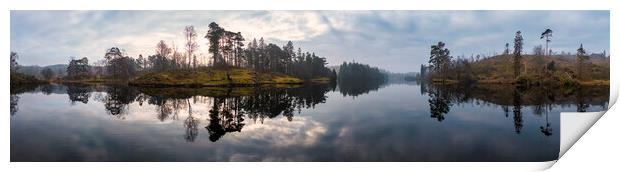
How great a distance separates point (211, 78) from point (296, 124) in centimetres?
1302

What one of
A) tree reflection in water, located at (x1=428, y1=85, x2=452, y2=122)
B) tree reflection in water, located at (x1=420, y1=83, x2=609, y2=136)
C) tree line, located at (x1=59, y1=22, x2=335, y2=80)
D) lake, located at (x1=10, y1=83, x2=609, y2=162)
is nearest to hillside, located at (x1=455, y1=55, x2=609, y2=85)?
tree reflection in water, located at (x1=420, y1=83, x2=609, y2=136)

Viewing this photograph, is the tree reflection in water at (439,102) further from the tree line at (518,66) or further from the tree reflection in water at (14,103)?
the tree reflection in water at (14,103)

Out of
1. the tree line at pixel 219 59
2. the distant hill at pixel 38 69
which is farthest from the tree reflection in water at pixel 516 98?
the distant hill at pixel 38 69

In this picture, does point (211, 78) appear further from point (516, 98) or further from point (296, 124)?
point (516, 98)

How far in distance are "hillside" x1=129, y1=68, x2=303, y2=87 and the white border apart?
439 inches

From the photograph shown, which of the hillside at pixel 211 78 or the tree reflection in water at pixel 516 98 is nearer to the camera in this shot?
the tree reflection in water at pixel 516 98

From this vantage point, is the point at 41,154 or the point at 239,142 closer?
the point at 41,154

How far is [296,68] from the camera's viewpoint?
113ft

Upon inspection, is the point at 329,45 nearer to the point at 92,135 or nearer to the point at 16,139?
the point at 92,135

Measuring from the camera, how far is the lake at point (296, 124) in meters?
19.7
